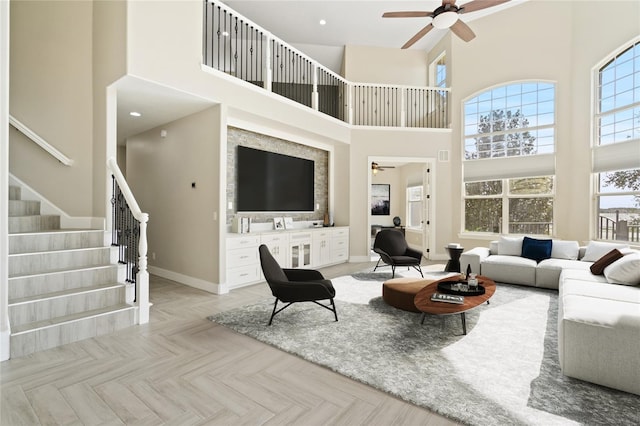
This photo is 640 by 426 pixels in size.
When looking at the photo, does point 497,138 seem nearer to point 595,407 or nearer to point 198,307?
point 595,407

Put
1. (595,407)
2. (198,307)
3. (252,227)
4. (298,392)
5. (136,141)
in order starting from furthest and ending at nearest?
(136,141) < (252,227) < (198,307) < (298,392) < (595,407)

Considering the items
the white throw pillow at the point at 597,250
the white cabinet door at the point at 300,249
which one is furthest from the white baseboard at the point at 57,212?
the white throw pillow at the point at 597,250

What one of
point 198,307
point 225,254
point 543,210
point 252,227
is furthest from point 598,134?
point 198,307

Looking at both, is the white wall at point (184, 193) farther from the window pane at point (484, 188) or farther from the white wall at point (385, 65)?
the window pane at point (484, 188)

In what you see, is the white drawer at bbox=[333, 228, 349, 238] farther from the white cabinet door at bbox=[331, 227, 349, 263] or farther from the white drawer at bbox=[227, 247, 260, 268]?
the white drawer at bbox=[227, 247, 260, 268]

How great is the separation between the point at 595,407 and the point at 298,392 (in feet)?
6.29

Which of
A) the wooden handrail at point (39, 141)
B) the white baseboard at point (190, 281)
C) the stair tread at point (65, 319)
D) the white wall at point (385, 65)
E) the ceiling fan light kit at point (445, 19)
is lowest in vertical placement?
the white baseboard at point (190, 281)

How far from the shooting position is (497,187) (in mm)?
7414

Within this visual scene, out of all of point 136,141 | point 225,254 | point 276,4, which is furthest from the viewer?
point 276,4

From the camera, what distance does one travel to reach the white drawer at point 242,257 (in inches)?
198

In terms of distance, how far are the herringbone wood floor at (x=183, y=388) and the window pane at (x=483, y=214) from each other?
249 inches

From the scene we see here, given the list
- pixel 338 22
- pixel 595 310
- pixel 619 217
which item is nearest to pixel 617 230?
pixel 619 217

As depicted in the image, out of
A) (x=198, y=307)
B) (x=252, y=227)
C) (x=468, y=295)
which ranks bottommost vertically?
(x=198, y=307)

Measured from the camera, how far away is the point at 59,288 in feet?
11.2
